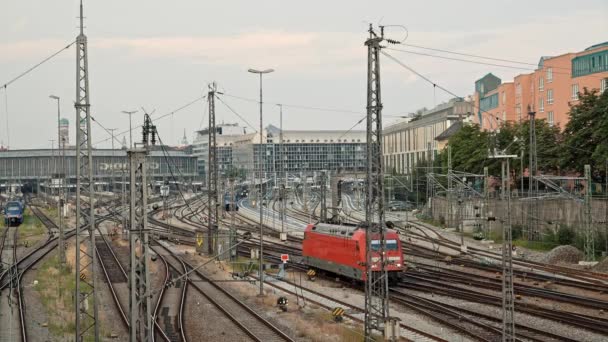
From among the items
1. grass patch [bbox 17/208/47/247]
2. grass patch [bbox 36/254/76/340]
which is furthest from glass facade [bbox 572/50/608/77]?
Result: grass patch [bbox 17/208/47/247]

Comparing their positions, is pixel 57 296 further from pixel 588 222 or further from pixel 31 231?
pixel 31 231

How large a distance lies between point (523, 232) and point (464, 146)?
25.9 meters

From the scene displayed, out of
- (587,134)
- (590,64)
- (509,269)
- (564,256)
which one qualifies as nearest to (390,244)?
(509,269)

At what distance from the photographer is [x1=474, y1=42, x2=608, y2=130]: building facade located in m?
59.1

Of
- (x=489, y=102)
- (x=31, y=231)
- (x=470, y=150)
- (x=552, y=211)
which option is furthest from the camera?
(x=489, y=102)

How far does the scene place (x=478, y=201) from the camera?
59062mm

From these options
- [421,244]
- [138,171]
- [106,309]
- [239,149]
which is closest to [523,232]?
[421,244]

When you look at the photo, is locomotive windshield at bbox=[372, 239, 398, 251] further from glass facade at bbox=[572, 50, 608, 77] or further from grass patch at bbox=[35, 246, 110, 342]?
glass facade at bbox=[572, 50, 608, 77]

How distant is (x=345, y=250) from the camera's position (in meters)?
32.2


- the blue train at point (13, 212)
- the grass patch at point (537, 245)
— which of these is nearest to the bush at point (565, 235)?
the grass patch at point (537, 245)

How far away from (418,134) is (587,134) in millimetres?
61755

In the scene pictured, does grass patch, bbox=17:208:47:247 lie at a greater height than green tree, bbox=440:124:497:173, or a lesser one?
lesser

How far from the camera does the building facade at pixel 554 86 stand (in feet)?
194

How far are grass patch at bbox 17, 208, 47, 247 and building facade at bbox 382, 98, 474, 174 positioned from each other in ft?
157
